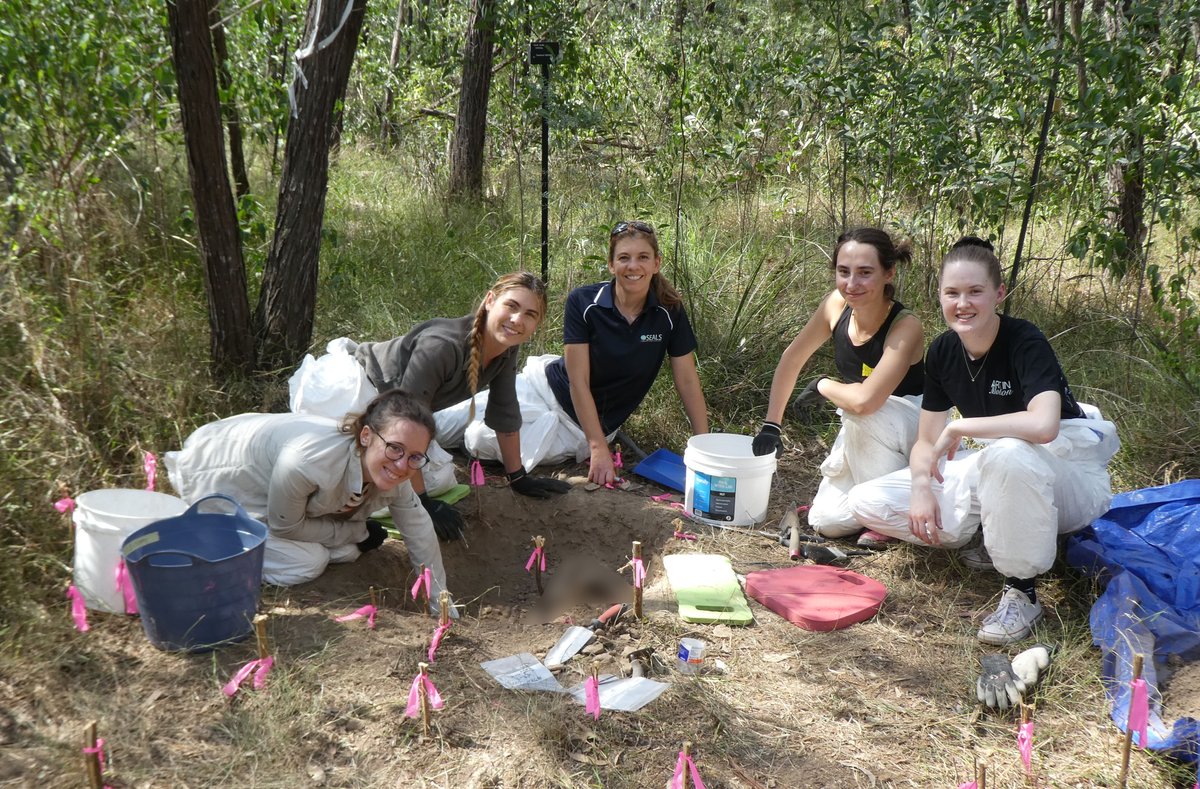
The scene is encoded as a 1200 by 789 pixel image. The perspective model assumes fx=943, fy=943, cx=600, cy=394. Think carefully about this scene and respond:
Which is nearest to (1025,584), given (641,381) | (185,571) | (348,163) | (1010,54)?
(641,381)

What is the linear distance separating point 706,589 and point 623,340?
1.23 metres

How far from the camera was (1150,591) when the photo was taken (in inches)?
109

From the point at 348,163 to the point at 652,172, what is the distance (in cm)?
319

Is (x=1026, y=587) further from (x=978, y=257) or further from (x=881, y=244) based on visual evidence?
(x=881, y=244)

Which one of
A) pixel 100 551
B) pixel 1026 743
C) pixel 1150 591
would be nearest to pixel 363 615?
pixel 100 551

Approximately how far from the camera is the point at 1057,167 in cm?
462

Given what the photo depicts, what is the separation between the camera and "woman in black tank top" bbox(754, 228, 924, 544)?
10.8 feet

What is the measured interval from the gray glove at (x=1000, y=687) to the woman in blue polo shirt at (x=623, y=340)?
160 centimetres

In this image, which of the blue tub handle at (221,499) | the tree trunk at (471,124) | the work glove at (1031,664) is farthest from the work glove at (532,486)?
the tree trunk at (471,124)

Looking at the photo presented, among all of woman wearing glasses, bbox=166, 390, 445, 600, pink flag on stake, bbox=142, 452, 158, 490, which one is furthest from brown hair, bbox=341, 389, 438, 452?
pink flag on stake, bbox=142, 452, 158, 490

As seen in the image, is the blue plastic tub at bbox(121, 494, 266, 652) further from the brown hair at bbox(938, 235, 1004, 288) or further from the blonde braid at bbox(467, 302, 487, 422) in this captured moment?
the brown hair at bbox(938, 235, 1004, 288)

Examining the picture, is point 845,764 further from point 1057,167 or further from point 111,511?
point 1057,167

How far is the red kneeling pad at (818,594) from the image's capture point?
2953mm

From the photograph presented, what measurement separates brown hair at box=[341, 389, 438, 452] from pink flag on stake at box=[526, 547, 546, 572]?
0.70 m
